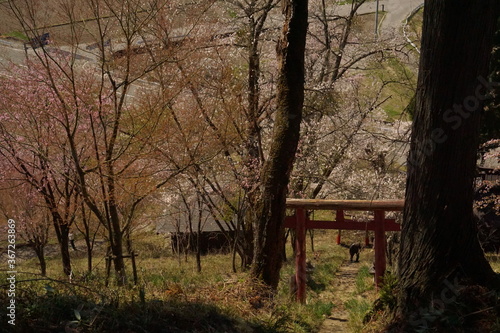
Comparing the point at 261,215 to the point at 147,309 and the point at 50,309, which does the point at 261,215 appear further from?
the point at 50,309

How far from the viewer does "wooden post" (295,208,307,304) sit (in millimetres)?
6910

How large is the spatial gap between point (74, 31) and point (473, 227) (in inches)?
241

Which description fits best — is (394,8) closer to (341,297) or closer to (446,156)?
(341,297)

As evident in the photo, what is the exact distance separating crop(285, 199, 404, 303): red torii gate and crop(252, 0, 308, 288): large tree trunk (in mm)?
958

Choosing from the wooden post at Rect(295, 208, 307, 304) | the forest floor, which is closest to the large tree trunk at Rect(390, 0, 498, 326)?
the forest floor

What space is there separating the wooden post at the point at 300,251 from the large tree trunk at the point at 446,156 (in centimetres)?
260

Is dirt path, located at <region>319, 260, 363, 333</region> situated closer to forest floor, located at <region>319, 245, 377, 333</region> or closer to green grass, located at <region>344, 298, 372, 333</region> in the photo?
forest floor, located at <region>319, 245, 377, 333</region>

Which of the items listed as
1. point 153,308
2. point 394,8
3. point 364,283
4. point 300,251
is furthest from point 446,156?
point 394,8

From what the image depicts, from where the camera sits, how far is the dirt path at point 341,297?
20.0 feet

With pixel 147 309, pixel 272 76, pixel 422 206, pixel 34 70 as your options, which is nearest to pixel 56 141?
pixel 34 70

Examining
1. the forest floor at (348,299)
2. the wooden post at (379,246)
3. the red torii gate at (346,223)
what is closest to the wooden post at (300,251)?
the red torii gate at (346,223)

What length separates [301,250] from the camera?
6988 millimetres

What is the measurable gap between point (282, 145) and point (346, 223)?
1.83 meters

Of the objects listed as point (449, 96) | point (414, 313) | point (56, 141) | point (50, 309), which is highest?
point (56, 141)
